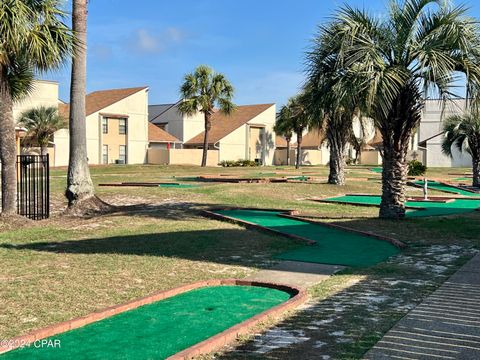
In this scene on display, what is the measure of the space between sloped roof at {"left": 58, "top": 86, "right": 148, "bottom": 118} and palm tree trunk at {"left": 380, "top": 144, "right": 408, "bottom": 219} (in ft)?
125

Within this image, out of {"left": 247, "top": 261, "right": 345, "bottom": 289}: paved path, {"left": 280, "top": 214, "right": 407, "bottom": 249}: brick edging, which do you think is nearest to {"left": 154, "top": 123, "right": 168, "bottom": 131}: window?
{"left": 280, "top": 214, "right": 407, "bottom": 249}: brick edging

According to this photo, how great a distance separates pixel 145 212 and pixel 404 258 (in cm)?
807

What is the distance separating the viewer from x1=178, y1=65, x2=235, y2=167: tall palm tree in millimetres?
43250

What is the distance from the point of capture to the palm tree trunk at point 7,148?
12188mm

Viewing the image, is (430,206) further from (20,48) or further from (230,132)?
(230,132)

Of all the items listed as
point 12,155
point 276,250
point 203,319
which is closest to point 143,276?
point 203,319

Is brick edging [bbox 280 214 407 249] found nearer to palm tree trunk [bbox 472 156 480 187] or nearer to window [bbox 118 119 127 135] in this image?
palm tree trunk [bbox 472 156 480 187]

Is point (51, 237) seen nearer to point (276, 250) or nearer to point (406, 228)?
point (276, 250)

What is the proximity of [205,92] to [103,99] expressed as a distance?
13030mm

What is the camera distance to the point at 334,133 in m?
24.0

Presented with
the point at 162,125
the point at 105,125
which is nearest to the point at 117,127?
the point at 105,125

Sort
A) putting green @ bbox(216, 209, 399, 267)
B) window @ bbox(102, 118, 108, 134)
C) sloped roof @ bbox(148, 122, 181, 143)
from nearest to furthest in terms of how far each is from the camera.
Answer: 1. putting green @ bbox(216, 209, 399, 267)
2. window @ bbox(102, 118, 108, 134)
3. sloped roof @ bbox(148, 122, 181, 143)

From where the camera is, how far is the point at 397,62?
13078 mm

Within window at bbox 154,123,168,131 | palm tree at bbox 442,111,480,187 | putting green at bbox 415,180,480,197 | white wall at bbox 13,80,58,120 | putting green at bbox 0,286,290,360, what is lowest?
putting green at bbox 0,286,290,360
